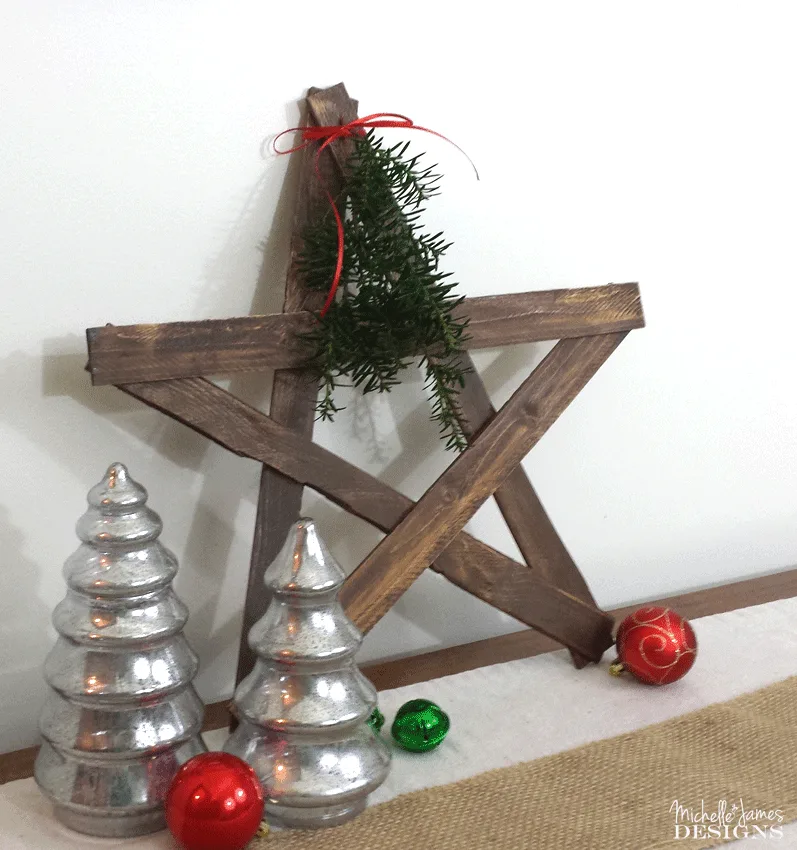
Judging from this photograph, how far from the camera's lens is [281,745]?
0.71 metres

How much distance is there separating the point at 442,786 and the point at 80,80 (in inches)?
25.2

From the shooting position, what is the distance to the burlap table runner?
0.70 metres

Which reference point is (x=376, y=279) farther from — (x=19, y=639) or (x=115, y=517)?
(x=19, y=639)

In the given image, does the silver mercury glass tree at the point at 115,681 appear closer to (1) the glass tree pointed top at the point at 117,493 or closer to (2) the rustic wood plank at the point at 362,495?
(1) the glass tree pointed top at the point at 117,493

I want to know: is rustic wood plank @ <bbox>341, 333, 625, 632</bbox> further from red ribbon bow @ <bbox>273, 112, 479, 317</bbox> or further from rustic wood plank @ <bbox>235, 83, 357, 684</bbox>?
red ribbon bow @ <bbox>273, 112, 479, 317</bbox>

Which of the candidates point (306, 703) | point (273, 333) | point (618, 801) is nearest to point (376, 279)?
point (273, 333)

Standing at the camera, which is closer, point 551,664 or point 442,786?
point 442,786

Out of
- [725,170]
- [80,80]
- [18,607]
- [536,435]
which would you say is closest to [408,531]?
[536,435]

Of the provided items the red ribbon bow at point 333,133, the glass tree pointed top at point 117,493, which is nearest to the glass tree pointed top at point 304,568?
the glass tree pointed top at point 117,493

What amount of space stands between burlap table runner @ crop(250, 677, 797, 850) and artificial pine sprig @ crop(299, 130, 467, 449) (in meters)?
0.34

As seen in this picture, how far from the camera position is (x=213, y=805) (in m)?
0.65

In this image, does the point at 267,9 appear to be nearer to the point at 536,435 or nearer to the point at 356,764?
the point at 536,435

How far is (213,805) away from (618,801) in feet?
1.02

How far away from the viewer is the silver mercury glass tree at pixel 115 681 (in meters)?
0.70
